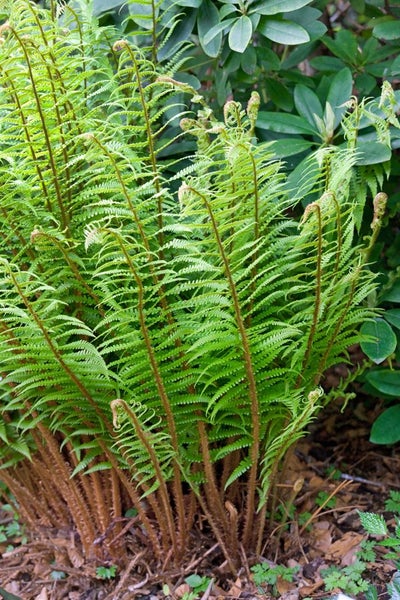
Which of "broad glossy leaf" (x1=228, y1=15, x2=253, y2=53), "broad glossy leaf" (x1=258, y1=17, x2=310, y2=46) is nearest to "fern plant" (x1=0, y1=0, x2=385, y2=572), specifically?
"broad glossy leaf" (x1=228, y1=15, x2=253, y2=53)

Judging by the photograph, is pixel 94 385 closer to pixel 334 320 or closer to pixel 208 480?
pixel 208 480

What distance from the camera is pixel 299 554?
5.76 feet

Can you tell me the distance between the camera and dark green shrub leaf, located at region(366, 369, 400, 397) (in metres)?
1.84

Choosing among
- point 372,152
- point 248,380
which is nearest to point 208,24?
point 372,152

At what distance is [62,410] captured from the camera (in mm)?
1583

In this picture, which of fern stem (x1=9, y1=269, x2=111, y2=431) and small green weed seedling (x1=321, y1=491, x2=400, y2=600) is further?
small green weed seedling (x1=321, y1=491, x2=400, y2=600)

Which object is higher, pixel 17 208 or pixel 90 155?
pixel 90 155

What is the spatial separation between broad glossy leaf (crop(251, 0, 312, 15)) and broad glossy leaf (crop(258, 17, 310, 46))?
0.04 m

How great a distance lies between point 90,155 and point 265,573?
3.47 feet

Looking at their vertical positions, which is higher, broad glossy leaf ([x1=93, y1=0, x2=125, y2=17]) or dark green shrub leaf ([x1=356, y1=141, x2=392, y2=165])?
broad glossy leaf ([x1=93, y1=0, x2=125, y2=17])

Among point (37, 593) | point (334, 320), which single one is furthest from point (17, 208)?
point (37, 593)

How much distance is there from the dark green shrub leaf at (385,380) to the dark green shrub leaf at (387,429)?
0.07 metres

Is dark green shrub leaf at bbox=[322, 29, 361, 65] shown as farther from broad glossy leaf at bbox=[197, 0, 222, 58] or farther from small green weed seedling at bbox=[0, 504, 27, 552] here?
small green weed seedling at bbox=[0, 504, 27, 552]

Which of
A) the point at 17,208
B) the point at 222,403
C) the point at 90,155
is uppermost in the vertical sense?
the point at 90,155
